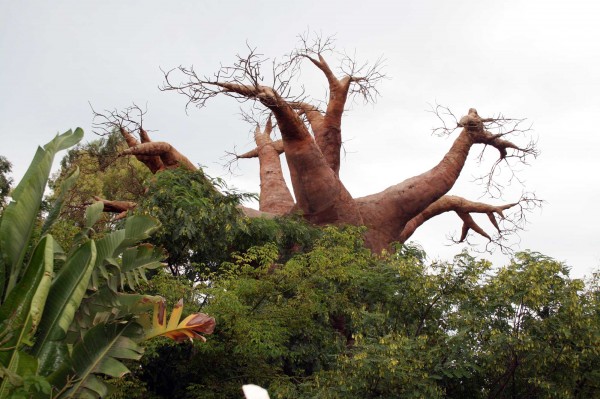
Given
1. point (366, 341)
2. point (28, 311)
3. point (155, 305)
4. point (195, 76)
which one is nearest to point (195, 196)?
point (195, 76)

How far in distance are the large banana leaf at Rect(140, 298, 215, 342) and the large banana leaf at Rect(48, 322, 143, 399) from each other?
29 centimetres

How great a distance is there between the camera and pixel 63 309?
6285mm

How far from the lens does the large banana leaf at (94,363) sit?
664 cm

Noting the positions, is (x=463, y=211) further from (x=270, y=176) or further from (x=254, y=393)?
(x=254, y=393)

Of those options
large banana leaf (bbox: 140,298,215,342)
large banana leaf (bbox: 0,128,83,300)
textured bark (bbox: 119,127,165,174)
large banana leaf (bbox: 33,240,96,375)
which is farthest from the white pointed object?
textured bark (bbox: 119,127,165,174)

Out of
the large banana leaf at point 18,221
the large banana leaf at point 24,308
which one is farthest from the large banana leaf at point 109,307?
the large banana leaf at point 24,308

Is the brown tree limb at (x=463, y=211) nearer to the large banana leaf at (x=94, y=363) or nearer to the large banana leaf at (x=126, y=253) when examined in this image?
the large banana leaf at (x=126, y=253)

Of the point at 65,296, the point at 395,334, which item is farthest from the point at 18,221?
the point at 395,334

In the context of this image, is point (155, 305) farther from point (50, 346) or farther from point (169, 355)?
point (169, 355)

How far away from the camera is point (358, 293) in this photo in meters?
11.6

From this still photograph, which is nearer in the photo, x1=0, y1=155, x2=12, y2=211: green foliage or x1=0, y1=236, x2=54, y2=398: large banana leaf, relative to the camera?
x1=0, y1=236, x2=54, y2=398: large banana leaf

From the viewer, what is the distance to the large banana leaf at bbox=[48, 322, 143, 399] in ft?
21.8

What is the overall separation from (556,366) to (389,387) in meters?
2.02

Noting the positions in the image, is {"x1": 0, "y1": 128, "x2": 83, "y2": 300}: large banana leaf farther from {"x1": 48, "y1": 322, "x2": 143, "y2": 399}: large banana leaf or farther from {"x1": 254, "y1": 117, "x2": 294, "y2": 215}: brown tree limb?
{"x1": 254, "y1": 117, "x2": 294, "y2": 215}: brown tree limb
